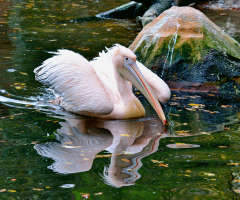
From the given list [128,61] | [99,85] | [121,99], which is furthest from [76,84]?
[128,61]

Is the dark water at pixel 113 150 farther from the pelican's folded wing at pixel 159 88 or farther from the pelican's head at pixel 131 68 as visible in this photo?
the pelican's head at pixel 131 68

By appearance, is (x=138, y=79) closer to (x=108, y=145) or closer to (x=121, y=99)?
(x=121, y=99)

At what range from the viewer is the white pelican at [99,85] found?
4.55 m

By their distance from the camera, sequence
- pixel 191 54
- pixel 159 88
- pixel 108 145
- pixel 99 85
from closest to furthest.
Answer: pixel 108 145
pixel 99 85
pixel 159 88
pixel 191 54

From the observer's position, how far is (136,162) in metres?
3.60

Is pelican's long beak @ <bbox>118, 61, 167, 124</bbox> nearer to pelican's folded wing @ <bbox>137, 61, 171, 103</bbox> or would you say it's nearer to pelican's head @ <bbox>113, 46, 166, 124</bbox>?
pelican's head @ <bbox>113, 46, 166, 124</bbox>

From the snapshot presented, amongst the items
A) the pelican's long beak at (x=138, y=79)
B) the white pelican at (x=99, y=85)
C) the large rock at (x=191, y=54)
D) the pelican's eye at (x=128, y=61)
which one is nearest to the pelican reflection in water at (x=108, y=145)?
the white pelican at (x=99, y=85)

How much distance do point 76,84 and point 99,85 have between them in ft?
0.96

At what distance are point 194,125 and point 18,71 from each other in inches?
122

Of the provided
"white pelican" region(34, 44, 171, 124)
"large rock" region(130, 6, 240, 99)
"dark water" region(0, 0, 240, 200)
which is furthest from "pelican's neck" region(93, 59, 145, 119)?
"large rock" region(130, 6, 240, 99)

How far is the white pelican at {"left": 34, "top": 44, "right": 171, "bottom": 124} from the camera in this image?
14.9 ft

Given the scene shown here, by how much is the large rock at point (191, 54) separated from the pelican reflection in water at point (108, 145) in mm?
1557

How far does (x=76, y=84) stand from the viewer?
4.68 metres

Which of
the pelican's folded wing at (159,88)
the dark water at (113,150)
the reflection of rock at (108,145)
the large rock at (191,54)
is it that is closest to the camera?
the dark water at (113,150)
